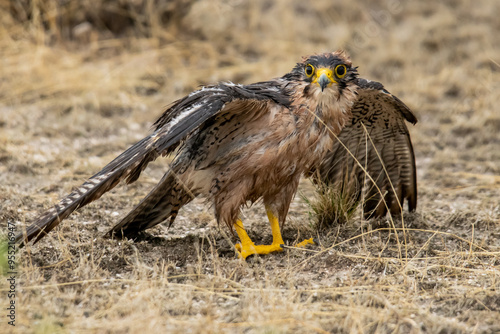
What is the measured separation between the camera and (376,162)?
15.5 feet

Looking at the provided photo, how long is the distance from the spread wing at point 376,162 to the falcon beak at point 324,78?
31.4 inches

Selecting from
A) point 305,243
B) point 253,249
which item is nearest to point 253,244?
point 253,249

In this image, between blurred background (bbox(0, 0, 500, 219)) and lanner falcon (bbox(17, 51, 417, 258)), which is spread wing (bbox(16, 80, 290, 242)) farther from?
blurred background (bbox(0, 0, 500, 219))

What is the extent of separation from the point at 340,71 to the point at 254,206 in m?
1.64

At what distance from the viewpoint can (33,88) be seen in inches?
288

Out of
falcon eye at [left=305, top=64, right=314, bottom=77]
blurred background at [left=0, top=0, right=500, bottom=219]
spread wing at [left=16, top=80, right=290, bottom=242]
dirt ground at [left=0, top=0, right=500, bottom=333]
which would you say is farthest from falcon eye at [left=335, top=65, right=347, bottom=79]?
blurred background at [left=0, top=0, right=500, bottom=219]

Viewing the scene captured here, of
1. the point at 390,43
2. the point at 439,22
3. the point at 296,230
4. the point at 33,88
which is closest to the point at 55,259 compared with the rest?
the point at 296,230

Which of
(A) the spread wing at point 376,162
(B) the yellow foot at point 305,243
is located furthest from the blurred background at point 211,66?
(B) the yellow foot at point 305,243

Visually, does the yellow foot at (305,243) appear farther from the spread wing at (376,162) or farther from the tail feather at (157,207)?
the tail feather at (157,207)

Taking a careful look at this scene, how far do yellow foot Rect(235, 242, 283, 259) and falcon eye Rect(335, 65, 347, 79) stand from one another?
1141mm

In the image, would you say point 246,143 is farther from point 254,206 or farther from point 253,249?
point 254,206

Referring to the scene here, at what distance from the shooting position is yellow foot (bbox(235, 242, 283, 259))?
3.97m

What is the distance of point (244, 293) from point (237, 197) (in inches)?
28.3

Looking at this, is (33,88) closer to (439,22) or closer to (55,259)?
(55,259)
